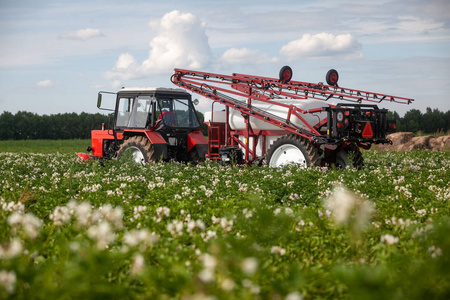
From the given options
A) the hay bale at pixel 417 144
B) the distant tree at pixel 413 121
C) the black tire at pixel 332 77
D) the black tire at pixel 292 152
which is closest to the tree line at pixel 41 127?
the distant tree at pixel 413 121

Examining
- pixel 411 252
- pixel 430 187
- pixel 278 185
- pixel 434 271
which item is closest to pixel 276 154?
pixel 278 185

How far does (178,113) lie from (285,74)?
3.81m

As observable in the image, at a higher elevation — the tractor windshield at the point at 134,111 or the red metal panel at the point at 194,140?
the tractor windshield at the point at 134,111

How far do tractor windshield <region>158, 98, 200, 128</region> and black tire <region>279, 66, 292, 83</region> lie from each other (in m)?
3.15

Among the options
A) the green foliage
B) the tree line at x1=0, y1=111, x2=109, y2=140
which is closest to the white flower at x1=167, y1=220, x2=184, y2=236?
the green foliage

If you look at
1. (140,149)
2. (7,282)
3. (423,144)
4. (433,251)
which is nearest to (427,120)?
(423,144)

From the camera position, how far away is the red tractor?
49.3 ft

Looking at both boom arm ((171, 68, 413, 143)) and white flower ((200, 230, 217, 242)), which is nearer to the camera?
white flower ((200, 230, 217, 242))

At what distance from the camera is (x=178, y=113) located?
51.5ft

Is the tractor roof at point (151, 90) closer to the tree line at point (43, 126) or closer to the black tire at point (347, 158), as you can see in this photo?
the black tire at point (347, 158)

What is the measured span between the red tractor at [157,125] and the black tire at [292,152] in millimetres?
2551

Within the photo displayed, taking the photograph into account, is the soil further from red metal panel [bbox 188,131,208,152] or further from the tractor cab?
the tractor cab

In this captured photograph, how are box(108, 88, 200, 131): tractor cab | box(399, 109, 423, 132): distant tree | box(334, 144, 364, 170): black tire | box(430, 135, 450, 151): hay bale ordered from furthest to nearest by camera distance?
box(399, 109, 423, 132): distant tree → box(430, 135, 450, 151): hay bale → box(108, 88, 200, 131): tractor cab → box(334, 144, 364, 170): black tire

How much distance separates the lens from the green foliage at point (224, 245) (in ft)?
9.86
